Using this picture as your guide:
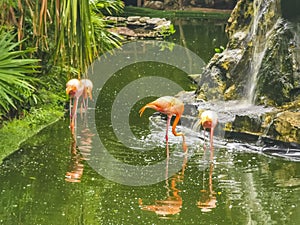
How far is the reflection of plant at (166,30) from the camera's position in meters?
20.0

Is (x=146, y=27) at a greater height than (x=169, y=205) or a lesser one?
lesser

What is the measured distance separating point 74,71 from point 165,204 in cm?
392

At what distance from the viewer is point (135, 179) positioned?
652cm

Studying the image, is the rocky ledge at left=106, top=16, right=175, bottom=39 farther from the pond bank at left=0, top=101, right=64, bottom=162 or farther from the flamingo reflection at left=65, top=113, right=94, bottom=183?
the flamingo reflection at left=65, top=113, right=94, bottom=183

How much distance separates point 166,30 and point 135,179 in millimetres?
13990

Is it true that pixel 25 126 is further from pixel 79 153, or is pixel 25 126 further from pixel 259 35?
pixel 259 35

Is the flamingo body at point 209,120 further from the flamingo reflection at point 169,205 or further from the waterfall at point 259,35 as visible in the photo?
the waterfall at point 259,35

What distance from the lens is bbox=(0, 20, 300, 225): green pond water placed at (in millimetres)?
5559

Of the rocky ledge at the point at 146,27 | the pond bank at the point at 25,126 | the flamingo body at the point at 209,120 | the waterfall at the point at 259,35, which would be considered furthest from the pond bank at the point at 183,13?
the flamingo body at the point at 209,120

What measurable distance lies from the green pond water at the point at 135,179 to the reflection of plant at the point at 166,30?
10551 millimetres

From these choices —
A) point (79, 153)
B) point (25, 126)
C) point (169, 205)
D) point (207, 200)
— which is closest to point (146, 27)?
point (25, 126)

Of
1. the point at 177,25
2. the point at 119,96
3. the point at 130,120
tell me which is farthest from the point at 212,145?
the point at 177,25

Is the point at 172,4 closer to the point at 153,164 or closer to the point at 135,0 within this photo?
the point at 135,0

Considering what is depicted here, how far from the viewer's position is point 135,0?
28391 millimetres
